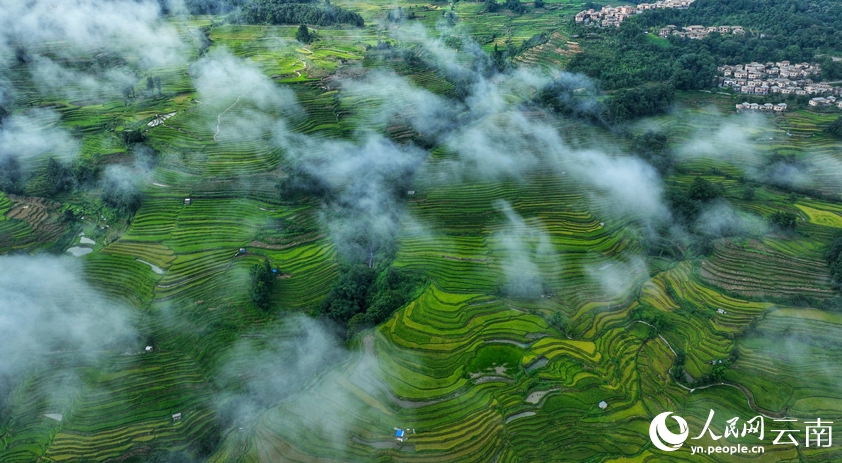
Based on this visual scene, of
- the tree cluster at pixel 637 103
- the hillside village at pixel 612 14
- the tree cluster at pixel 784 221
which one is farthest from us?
the hillside village at pixel 612 14

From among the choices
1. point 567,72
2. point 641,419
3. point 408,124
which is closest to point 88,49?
point 408,124

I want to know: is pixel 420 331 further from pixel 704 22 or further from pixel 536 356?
pixel 704 22

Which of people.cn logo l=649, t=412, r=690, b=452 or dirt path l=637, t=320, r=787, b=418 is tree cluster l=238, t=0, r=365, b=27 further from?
people.cn logo l=649, t=412, r=690, b=452

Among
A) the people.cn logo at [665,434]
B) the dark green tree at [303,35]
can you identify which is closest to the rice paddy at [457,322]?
the people.cn logo at [665,434]

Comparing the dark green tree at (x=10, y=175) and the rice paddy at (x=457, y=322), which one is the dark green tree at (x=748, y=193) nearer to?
the rice paddy at (x=457, y=322)

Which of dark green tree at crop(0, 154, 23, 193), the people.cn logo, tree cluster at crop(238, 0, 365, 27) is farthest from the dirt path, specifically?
tree cluster at crop(238, 0, 365, 27)

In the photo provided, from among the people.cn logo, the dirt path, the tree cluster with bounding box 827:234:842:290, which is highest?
the tree cluster with bounding box 827:234:842:290
